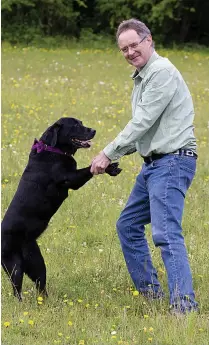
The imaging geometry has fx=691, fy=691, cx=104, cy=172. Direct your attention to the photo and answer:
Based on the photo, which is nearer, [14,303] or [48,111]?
[14,303]

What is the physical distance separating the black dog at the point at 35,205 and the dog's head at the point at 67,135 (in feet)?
0.12

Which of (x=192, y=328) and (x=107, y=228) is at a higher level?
(x=192, y=328)

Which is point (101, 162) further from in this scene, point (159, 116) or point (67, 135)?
point (67, 135)

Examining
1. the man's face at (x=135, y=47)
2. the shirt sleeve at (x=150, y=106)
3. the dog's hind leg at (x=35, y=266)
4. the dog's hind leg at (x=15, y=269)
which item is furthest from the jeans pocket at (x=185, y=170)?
the dog's hind leg at (x=15, y=269)

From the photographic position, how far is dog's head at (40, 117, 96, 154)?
18.1 ft

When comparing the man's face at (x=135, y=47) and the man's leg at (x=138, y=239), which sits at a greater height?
the man's face at (x=135, y=47)

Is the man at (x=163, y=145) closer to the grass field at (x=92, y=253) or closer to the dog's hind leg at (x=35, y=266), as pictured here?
the grass field at (x=92, y=253)

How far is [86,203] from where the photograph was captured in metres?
7.80

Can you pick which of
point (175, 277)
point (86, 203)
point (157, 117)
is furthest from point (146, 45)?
point (86, 203)

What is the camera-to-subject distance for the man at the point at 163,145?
479 centimetres

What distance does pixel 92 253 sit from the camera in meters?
6.39

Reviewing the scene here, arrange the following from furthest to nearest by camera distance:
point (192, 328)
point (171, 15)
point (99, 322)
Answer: point (171, 15) < point (99, 322) < point (192, 328)

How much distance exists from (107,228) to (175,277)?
2.27 m

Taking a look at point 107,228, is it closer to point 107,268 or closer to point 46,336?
point 107,268
